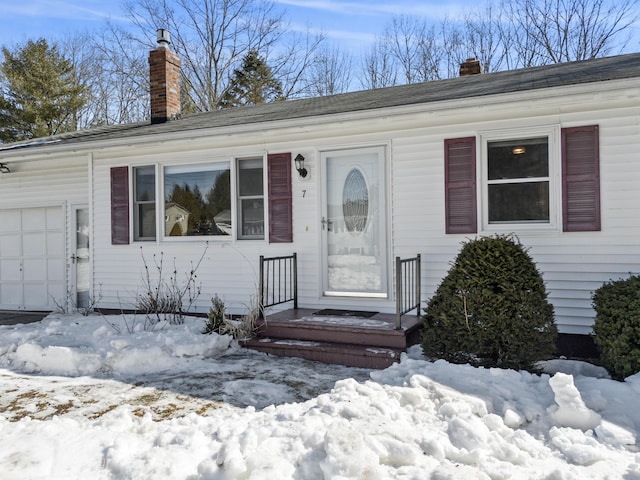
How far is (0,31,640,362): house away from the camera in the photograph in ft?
16.4

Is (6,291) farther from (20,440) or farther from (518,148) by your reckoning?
(518,148)

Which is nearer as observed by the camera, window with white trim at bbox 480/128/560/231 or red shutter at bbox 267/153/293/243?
window with white trim at bbox 480/128/560/231

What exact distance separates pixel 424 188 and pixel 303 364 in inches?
97.7

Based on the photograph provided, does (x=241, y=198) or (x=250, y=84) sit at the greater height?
(x=250, y=84)

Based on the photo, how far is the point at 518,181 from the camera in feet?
17.5

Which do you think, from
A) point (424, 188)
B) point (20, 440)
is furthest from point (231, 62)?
point (20, 440)

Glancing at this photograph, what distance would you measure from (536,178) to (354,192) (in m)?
2.10

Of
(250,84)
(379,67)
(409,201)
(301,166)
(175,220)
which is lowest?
(175,220)

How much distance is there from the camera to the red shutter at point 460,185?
214 inches

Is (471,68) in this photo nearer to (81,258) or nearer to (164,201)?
(164,201)

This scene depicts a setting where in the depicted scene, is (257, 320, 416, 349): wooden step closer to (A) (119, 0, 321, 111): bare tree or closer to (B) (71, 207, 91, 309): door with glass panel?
(B) (71, 207, 91, 309): door with glass panel

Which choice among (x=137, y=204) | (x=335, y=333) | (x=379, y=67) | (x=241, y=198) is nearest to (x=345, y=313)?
(x=335, y=333)

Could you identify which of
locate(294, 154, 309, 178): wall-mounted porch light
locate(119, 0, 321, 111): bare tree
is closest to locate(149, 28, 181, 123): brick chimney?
locate(294, 154, 309, 178): wall-mounted porch light

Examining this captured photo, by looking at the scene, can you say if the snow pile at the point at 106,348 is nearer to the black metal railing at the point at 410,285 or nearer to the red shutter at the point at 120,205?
the red shutter at the point at 120,205
